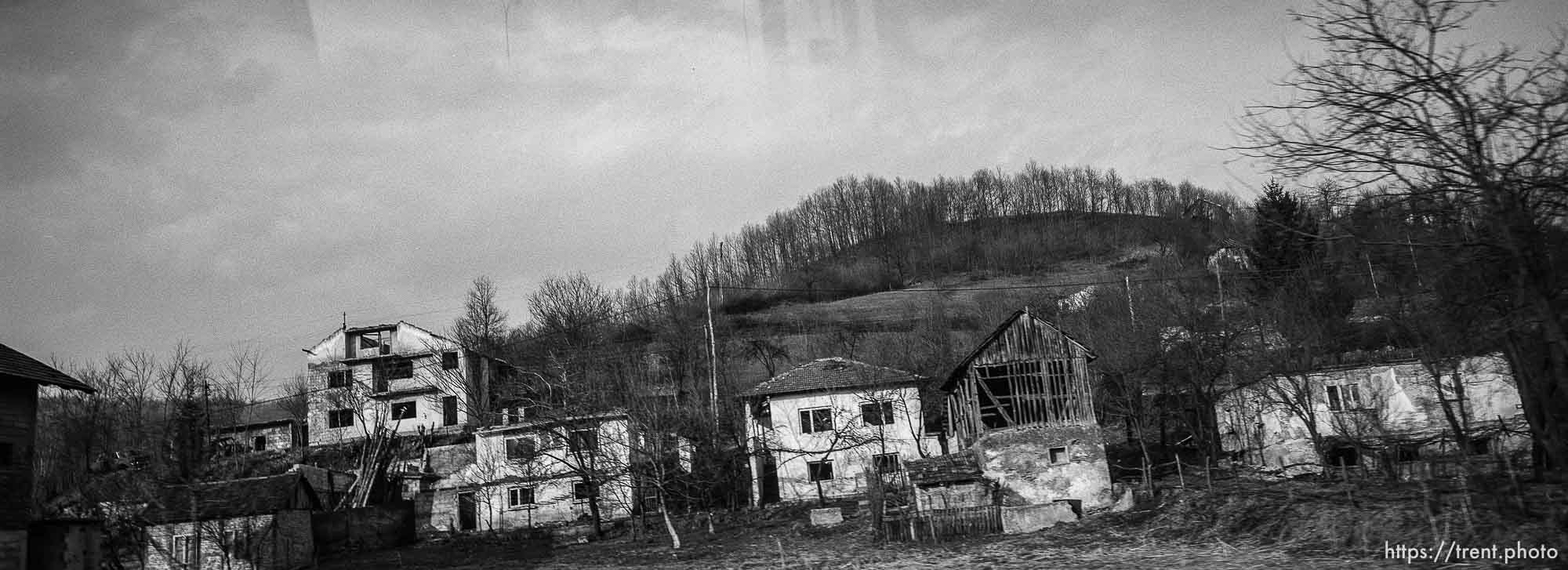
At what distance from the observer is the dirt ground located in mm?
19094

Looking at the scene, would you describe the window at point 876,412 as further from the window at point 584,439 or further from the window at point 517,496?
the window at point 517,496

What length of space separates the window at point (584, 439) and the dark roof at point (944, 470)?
34.0 ft

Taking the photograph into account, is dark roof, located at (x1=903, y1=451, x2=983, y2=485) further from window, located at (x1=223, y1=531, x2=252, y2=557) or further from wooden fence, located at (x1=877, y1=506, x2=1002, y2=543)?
window, located at (x1=223, y1=531, x2=252, y2=557)

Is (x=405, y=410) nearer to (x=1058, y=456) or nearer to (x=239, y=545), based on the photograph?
(x=239, y=545)

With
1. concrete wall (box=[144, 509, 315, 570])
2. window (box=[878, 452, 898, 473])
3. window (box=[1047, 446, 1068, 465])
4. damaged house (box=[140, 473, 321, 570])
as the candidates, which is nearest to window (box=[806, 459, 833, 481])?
window (box=[878, 452, 898, 473])

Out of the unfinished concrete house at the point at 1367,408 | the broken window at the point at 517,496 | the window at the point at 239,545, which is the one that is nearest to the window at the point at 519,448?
the broken window at the point at 517,496

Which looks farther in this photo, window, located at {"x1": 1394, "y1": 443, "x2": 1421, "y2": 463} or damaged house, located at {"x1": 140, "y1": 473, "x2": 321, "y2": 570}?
damaged house, located at {"x1": 140, "y1": 473, "x2": 321, "y2": 570}

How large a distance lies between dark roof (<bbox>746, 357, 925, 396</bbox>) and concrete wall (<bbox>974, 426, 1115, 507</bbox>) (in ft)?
33.6

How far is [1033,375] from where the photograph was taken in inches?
1268

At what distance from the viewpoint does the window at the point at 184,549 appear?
30.0 metres

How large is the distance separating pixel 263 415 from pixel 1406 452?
63.2m

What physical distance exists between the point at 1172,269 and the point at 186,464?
56.4 metres

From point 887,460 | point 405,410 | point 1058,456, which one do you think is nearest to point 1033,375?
point 1058,456

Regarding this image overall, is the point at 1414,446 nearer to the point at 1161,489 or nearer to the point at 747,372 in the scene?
the point at 1161,489
